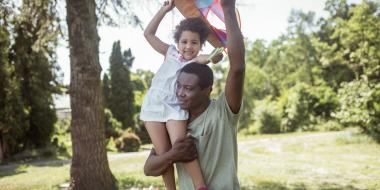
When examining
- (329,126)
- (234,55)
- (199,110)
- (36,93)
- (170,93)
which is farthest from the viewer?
(329,126)

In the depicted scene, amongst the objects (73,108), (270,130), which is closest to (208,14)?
(73,108)

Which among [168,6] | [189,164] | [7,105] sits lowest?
[189,164]

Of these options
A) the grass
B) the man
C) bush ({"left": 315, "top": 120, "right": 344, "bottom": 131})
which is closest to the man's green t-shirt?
the man

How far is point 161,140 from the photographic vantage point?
232cm

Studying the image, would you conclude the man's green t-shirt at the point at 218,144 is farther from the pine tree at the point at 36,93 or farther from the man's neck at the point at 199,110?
the pine tree at the point at 36,93

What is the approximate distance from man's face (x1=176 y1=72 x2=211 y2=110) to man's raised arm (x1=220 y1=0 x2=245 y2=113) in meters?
0.15

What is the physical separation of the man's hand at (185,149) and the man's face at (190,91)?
0.17 meters

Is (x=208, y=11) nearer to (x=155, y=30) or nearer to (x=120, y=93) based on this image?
(x=155, y=30)

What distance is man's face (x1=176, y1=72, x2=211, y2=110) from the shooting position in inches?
81.1

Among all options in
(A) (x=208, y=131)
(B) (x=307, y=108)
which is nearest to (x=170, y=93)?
(A) (x=208, y=131)

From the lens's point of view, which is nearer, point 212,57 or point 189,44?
point 212,57

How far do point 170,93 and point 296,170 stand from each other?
9.96m

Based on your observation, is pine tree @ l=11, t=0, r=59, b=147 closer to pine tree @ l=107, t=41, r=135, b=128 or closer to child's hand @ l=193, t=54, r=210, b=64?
pine tree @ l=107, t=41, r=135, b=128

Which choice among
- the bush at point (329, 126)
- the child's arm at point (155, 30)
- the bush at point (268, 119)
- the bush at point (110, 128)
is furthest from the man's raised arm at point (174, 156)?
the bush at point (268, 119)
